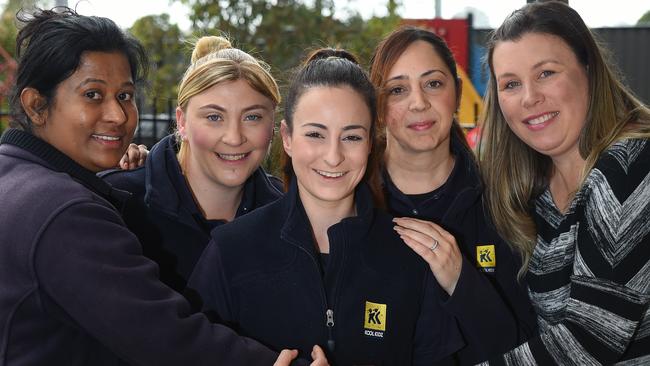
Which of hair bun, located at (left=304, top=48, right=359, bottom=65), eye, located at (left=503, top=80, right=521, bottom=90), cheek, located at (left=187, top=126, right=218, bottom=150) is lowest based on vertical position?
cheek, located at (left=187, top=126, right=218, bottom=150)

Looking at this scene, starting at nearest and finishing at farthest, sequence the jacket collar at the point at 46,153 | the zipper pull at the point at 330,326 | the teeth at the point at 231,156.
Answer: the jacket collar at the point at 46,153, the zipper pull at the point at 330,326, the teeth at the point at 231,156

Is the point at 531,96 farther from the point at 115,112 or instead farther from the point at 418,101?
the point at 115,112

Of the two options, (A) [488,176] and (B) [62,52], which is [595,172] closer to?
(A) [488,176]

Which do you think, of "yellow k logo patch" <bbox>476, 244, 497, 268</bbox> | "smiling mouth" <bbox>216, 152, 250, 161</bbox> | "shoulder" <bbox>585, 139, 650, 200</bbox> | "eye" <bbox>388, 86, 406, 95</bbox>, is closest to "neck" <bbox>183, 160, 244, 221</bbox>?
"smiling mouth" <bbox>216, 152, 250, 161</bbox>

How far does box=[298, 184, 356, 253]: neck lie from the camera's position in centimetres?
232

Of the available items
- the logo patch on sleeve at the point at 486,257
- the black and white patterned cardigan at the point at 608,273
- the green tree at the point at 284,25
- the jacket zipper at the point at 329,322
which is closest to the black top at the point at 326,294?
the jacket zipper at the point at 329,322

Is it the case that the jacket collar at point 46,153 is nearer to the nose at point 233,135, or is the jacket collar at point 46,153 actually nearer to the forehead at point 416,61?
the nose at point 233,135

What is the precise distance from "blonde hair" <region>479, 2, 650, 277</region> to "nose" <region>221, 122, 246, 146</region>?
104 cm

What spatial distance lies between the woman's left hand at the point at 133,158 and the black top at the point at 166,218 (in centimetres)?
27

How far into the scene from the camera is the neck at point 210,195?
2.81 metres

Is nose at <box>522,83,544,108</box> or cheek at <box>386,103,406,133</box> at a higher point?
nose at <box>522,83,544,108</box>

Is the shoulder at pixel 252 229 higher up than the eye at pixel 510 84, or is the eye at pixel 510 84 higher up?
the eye at pixel 510 84

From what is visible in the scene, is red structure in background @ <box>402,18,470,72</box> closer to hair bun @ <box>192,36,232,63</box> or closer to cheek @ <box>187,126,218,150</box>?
hair bun @ <box>192,36,232,63</box>

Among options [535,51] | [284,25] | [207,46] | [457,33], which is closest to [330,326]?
[535,51]
